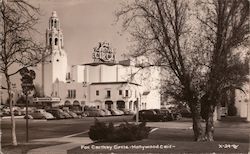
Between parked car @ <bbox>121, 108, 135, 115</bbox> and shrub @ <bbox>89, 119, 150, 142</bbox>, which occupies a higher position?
parked car @ <bbox>121, 108, 135, 115</bbox>

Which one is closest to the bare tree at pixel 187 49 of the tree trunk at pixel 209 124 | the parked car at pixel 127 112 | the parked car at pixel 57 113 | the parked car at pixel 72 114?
the tree trunk at pixel 209 124

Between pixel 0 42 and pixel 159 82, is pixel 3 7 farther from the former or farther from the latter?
pixel 159 82

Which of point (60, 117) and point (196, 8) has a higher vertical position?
point (196, 8)

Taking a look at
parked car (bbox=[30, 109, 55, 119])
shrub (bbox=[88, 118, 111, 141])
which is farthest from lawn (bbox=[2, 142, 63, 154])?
parked car (bbox=[30, 109, 55, 119])

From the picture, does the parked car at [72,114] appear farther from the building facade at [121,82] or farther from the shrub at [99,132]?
the shrub at [99,132]

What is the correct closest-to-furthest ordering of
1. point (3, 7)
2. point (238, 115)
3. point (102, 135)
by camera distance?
point (3, 7), point (102, 135), point (238, 115)

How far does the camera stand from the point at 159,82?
49.6 feet

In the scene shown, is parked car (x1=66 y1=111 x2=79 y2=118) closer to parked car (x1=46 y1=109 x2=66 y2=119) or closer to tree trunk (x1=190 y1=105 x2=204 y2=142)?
parked car (x1=46 y1=109 x2=66 y2=119)

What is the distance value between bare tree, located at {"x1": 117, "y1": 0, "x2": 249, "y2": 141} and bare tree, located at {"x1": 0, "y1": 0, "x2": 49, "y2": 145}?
8.32 ft

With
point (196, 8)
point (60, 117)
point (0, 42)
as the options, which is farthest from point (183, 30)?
point (60, 117)

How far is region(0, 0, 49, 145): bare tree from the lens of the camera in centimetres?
1207

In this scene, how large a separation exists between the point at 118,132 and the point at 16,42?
356 cm

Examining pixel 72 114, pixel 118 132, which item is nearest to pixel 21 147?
pixel 118 132

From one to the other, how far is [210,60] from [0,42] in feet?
18.3
